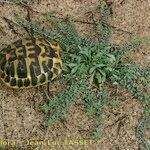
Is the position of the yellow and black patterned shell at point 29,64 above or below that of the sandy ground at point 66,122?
above

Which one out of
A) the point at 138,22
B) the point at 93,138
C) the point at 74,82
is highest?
the point at 138,22

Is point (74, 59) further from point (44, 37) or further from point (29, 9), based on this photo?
point (29, 9)

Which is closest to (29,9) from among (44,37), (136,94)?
(44,37)

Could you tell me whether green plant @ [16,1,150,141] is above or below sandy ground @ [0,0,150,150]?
above

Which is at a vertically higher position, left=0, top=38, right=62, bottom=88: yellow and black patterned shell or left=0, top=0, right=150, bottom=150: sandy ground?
left=0, top=38, right=62, bottom=88: yellow and black patterned shell
